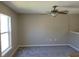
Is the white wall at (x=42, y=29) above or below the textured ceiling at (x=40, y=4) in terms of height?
below

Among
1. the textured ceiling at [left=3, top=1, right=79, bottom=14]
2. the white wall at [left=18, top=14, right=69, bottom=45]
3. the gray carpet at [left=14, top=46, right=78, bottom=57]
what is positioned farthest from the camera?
the white wall at [left=18, top=14, right=69, bottom=45]

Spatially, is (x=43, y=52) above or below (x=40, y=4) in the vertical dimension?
below

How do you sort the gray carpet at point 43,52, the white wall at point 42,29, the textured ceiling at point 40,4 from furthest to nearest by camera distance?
the white wall at point 42,29 < the gray carpet at point 43,52 < the textured ceiling at point 40,4

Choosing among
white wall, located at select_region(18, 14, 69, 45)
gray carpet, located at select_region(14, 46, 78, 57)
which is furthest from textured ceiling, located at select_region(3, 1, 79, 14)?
white wall, located at select_region(18, 14, 69, 45)

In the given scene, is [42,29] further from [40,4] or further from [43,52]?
[40,4]

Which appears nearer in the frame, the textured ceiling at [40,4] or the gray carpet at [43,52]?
the textured ceiling at [40,4]

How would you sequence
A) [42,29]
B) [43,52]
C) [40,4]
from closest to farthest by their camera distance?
[40,4] → [43,52] → [42,29]

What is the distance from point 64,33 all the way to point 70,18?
3.39 feet

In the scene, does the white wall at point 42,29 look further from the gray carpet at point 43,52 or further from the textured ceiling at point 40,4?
the textured ceiling at point 40,4

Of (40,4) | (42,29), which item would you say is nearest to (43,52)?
(42,29)

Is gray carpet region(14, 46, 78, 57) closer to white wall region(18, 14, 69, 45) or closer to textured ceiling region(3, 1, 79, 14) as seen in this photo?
white wall region(18, 14, 69, 45)

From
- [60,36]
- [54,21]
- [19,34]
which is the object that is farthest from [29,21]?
[60,36]

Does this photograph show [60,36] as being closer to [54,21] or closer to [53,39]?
[53,39]

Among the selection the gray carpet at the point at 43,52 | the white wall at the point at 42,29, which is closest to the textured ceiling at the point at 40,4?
the gray carpet at the point at 43,52
